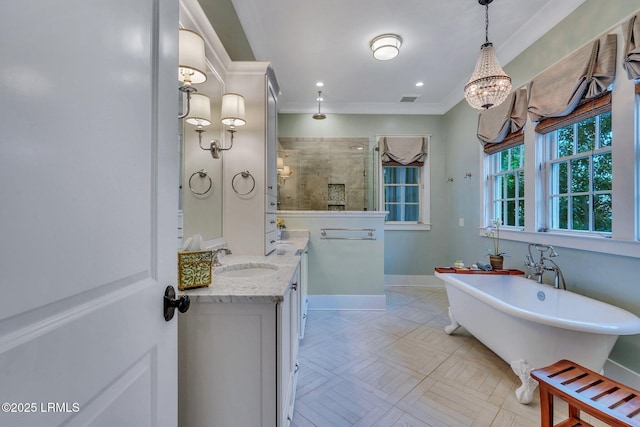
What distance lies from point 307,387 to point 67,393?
65.8 inches

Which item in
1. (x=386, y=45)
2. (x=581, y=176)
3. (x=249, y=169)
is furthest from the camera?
(x=386, y=45)

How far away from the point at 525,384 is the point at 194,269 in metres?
2.07

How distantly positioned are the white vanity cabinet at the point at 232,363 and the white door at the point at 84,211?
334 millimetres

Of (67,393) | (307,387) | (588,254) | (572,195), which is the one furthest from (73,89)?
(572,195)

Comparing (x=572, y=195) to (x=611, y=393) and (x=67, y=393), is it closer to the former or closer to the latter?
(x=611, y=393)

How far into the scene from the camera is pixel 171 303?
74cm

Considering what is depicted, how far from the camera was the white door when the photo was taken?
0.36 m

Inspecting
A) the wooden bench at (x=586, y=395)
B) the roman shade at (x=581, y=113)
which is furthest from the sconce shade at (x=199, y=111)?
the roman shade at (x=581, y=113)

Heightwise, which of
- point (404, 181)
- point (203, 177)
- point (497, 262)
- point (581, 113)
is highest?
point (581, 113)

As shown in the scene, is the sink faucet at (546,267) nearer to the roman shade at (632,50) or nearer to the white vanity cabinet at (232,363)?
the roman shade at (632,50)

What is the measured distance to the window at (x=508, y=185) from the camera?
2908mm

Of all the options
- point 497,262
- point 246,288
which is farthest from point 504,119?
point 246,288

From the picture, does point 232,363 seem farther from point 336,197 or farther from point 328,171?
point 328,171

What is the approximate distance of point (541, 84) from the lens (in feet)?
7.85
